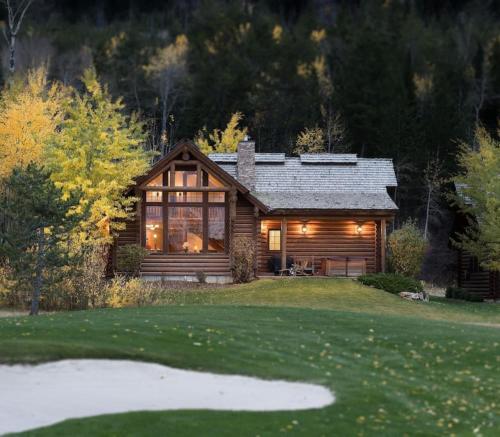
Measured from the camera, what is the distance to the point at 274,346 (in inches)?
709

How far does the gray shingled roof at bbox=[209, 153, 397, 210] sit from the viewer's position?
41.1m

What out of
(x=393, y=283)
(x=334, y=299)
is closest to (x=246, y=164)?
(x=393, y=283)

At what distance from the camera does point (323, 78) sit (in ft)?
248

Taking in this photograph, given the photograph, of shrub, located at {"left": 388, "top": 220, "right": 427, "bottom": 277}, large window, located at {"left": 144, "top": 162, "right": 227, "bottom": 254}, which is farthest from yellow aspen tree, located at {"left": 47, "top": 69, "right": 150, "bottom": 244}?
shrub, located at {"left": 388, "top": 220, "right": 427, "bottom": 277}

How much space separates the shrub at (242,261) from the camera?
38.2 meters

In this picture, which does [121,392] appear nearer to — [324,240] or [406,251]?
[324,240]

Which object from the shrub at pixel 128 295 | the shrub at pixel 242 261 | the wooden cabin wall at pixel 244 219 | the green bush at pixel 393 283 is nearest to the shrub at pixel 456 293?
the green bush at pixel 393 283

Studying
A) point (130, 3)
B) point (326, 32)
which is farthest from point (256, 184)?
point (130, 3)

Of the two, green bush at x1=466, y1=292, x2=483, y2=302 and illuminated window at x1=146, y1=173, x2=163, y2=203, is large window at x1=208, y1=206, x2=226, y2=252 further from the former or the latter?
green bush at x1=466, y1=292, x2=483, y2=302

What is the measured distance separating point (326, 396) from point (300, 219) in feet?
87.4

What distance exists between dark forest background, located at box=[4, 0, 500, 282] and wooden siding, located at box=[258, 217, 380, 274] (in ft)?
49.7

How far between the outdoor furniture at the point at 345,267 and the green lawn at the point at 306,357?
53.5 feet

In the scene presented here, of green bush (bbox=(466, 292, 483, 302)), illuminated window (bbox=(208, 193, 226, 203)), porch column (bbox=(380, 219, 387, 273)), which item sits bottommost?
green bush (bbox=(466, 292, 483, 302))

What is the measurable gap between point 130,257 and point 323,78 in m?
42.0
